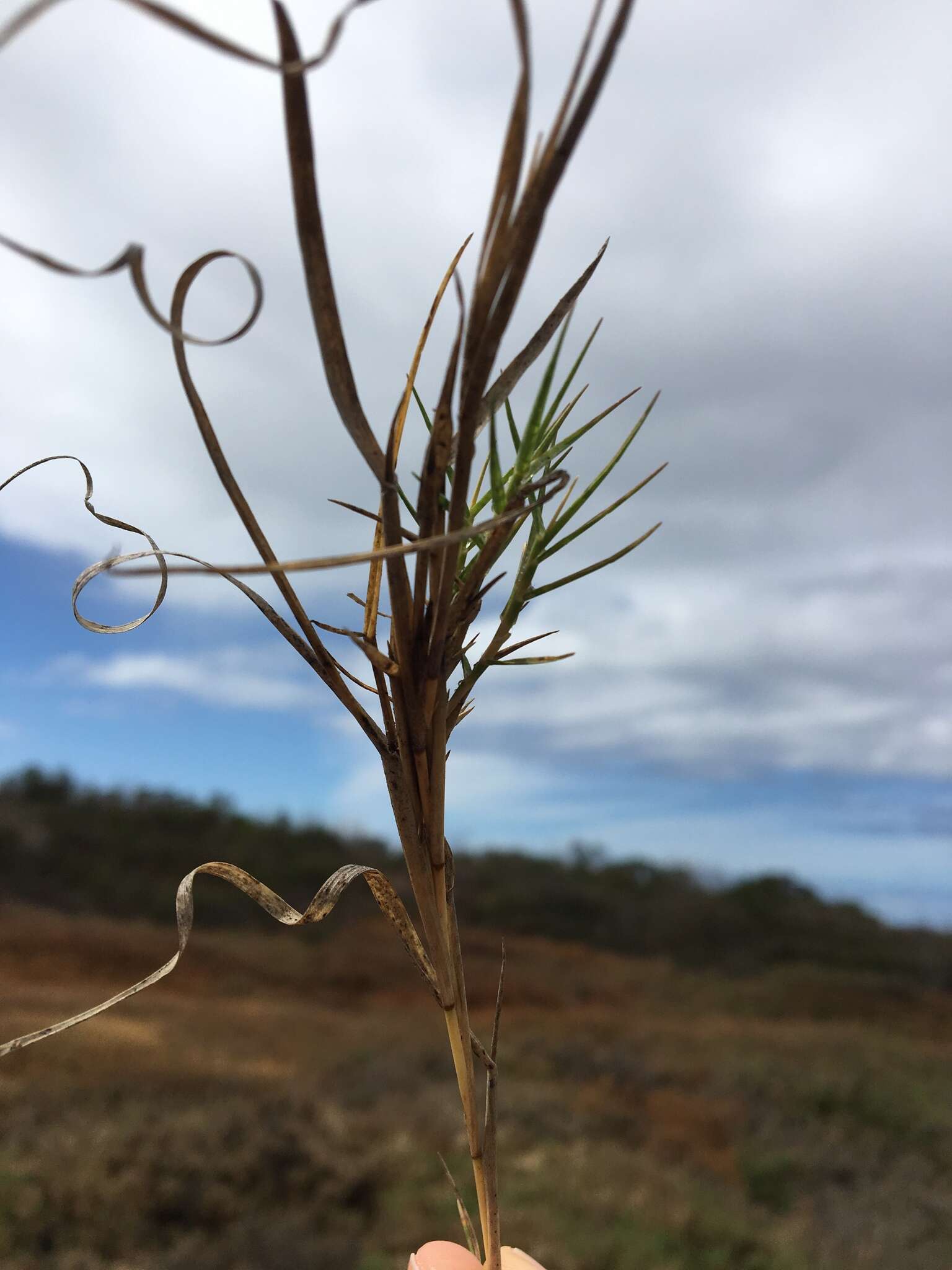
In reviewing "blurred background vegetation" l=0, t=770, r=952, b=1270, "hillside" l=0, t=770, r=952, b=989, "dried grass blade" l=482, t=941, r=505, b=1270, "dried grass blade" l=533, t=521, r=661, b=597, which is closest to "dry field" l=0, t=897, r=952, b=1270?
"blurred background vegetation" l=0, t=770, r=952, b=1270

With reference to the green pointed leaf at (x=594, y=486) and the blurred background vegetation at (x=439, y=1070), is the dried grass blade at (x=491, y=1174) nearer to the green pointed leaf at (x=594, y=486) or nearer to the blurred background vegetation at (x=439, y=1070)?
the green pointed leaf at (x=594, y=486)

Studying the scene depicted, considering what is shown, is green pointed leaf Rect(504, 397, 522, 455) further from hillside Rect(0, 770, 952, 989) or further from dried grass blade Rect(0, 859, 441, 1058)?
hillside Rect(0, 770, 952, 989)

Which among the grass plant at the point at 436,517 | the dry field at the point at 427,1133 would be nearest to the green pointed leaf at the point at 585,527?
the grass plant at the point at 436,517

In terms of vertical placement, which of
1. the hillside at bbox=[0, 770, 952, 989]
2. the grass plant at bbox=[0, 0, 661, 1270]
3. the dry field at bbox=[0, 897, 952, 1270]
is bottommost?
the dry field at bbox=[0, 897, 952, 1270]

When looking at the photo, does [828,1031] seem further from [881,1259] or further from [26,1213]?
[26,1213]

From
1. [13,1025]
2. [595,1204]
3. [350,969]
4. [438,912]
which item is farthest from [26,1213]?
[350,969]
